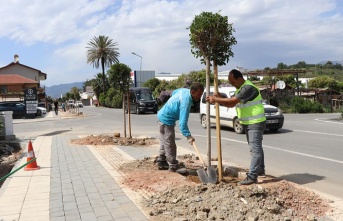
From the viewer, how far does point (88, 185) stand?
6395 millimetres

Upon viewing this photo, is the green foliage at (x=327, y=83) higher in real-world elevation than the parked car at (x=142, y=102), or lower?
higher

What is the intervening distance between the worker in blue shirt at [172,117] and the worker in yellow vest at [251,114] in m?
0.62

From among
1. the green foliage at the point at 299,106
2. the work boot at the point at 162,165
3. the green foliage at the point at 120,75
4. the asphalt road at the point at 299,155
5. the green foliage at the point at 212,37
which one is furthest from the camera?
the green foliage at the point at 299,106

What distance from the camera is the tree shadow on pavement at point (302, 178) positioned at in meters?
6.93

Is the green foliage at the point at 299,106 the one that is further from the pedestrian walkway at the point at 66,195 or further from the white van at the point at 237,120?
the pedestrian walkway at the point at 66,195

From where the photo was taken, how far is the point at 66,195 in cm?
578

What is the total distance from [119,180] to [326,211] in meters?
3.50

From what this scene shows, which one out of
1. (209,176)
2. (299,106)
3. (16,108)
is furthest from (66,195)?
(16,108)

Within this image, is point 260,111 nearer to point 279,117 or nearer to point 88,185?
point 88,185

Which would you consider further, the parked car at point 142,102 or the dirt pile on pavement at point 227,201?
the parked car at point 142,102

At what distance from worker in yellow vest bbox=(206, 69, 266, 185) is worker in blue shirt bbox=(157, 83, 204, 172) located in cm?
62

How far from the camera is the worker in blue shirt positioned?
6188mm

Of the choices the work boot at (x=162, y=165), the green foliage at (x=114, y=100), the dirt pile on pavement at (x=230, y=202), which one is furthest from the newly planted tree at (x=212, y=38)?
the green foliage at (x=114, y=100)

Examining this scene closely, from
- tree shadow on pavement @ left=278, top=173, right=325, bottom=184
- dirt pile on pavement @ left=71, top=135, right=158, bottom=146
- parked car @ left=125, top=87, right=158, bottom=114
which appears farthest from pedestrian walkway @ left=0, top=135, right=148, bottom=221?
parked car @ left=125, top=87, right=158, bottom=114
